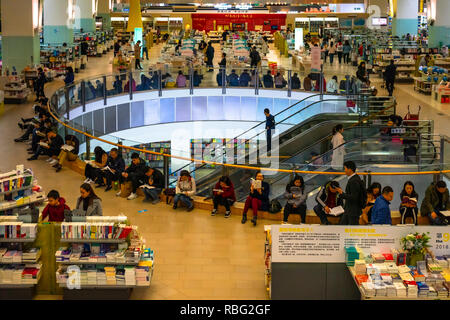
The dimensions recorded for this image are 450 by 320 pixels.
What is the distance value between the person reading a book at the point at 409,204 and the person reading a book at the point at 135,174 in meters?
4.69

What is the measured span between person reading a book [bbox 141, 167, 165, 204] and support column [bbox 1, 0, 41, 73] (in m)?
17.0

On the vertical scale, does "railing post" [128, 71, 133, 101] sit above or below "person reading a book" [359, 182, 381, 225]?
above

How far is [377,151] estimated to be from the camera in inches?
603

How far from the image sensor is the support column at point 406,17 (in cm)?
4594

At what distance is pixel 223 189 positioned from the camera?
13.0 meters

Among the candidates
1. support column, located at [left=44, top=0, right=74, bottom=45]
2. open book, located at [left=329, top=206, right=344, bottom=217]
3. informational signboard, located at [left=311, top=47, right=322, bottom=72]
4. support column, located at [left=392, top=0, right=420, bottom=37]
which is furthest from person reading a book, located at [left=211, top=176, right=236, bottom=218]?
support column, located at [left=392, top=0, right=420, bottom=37]

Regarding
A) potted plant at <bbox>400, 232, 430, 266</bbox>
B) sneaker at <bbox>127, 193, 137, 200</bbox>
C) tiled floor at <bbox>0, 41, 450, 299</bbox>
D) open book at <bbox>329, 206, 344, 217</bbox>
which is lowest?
tiled floor at <bbox>0, 41, 450, 299</bbox>

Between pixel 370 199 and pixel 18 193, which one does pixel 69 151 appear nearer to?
pixel 18 193

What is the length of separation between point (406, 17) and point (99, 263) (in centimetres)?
3973

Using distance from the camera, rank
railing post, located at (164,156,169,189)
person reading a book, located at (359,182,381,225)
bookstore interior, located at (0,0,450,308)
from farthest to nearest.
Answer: railing post, located at (164,156,169,189)
person reading a book, located at (359,182,381,225)
bookstore interior, located at (0,0,450,308)

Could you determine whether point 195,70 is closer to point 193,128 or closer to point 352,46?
point 193,128

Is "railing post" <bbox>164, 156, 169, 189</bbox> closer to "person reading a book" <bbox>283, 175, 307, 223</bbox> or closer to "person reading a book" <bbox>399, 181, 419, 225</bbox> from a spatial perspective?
"person reading a book" <bbox>283, 175, 307, 223</bbox>

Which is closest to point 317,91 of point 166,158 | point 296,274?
point 166,158

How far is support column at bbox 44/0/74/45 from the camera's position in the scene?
37844 mm
